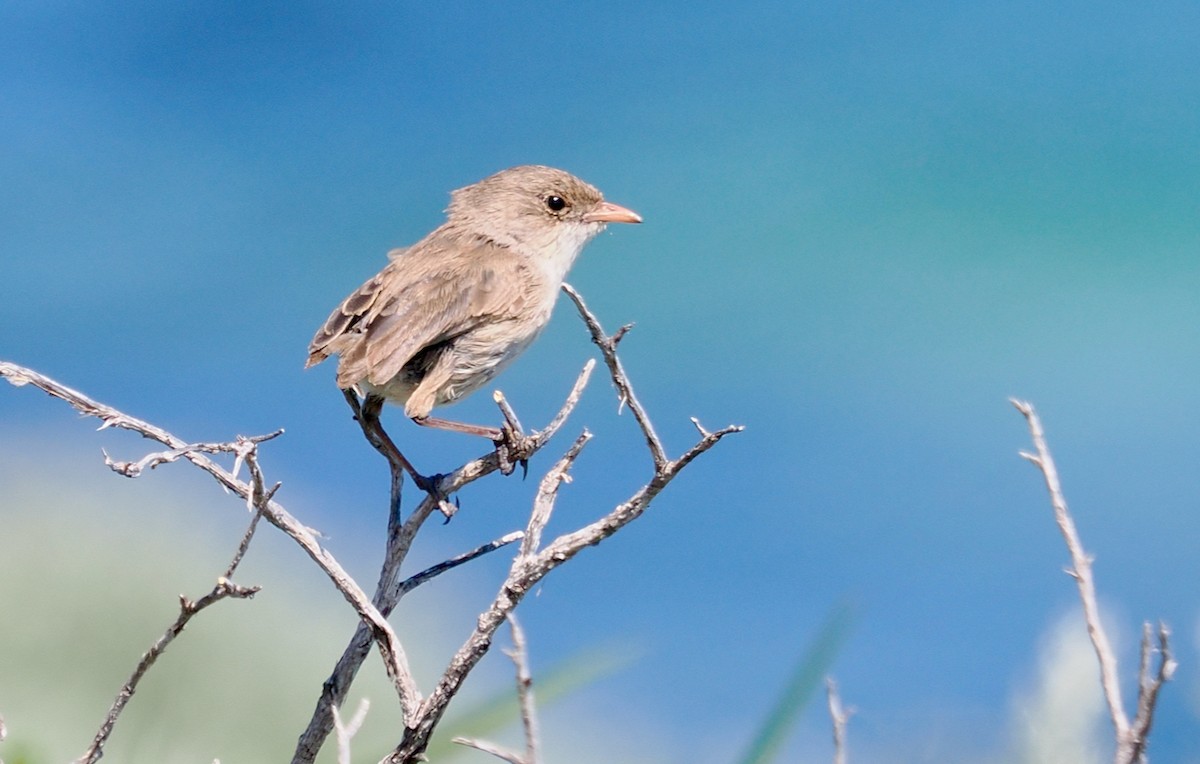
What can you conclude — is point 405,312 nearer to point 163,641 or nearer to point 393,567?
point 393,567

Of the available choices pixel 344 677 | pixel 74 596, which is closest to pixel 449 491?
pixel 344 677

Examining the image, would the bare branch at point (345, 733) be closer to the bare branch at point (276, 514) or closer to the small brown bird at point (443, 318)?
the bare branch at point (276, 514)

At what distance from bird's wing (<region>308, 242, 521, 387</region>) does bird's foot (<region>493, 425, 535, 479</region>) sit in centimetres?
45

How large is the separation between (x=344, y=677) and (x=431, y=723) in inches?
21.5

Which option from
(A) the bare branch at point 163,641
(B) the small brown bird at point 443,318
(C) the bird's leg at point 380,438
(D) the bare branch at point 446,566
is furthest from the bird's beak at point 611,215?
(A) the bare branch at point 163,641

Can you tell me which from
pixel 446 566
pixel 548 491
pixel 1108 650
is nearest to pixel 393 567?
pixel 446 566

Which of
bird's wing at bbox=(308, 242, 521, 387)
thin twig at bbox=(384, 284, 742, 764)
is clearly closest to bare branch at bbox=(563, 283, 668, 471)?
thin twig at bbox=(384, 284, 742, 764)

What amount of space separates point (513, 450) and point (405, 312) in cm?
71

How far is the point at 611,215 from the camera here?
15.9ft

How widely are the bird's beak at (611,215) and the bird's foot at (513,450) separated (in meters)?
1.67

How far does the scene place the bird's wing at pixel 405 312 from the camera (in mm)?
3611

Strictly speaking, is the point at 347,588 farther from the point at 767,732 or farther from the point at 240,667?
the point at 240,667

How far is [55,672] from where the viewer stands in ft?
16.6

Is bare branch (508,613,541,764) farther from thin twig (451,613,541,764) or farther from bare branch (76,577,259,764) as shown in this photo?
bare branch (76,577,259,764)
